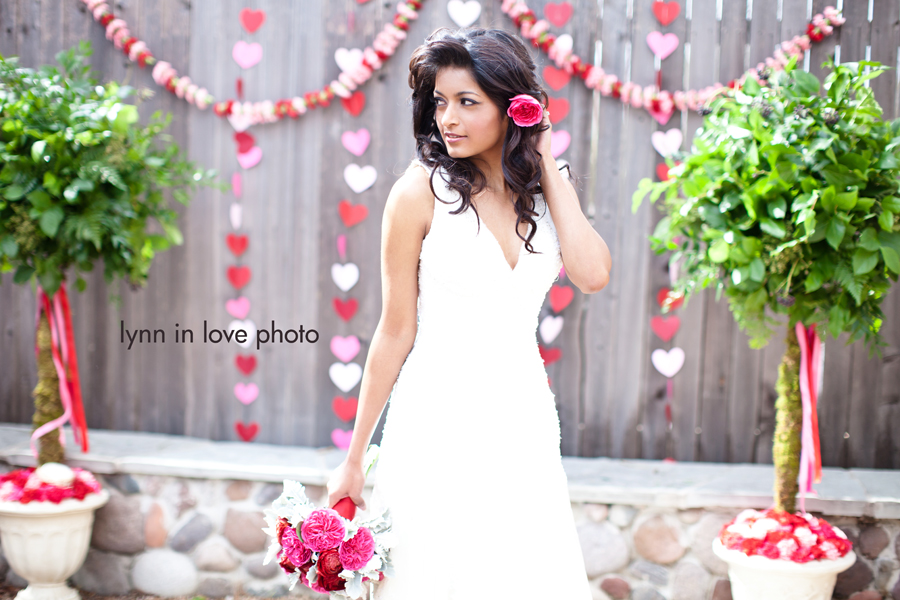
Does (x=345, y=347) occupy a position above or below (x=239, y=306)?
below

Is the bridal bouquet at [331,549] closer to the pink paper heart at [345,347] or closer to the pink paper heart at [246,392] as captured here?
the pink paper heart at [345,347]

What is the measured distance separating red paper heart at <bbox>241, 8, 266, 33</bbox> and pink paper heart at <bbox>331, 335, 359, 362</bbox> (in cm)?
152

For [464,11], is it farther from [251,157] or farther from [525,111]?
[525,111]

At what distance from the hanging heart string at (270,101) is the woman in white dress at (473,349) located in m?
1.77

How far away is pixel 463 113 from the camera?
1.52 meters

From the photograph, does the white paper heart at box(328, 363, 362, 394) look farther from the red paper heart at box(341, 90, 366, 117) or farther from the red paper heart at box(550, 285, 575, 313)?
the red paper heart at box(341, 90, 366, 117)

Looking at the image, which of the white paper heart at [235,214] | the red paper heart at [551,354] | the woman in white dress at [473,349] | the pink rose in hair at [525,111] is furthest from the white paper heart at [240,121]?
the pink rose in hair at [525,111]

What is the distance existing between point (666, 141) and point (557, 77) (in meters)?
0.56

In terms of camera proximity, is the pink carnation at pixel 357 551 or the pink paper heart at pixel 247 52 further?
the pink paper heart at pixel 247 52

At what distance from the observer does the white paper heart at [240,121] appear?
11.0ft

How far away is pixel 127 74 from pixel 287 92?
81cm

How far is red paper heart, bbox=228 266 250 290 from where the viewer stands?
3432mm

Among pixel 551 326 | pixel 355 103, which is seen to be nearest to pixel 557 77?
pixel 355 103

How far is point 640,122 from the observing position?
3170 mm
